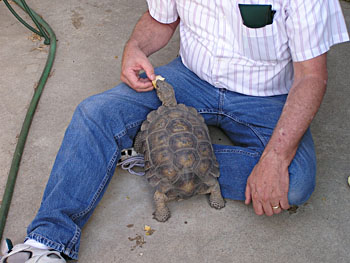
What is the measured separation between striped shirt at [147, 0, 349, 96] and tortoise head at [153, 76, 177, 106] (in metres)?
0.23

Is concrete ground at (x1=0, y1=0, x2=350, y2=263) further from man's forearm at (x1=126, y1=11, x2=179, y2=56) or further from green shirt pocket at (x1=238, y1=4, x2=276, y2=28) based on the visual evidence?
green shirt pocket at (x1=238, y1=4, x2=276, y2=28)

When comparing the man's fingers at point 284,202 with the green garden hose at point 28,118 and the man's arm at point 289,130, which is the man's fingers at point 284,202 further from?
the green garden hose at point 28,118

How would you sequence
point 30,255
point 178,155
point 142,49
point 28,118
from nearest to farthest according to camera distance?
point 30,255
point 178,155
point 142,49
point 28,118

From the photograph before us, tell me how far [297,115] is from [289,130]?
8 centimetres

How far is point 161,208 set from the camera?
7.08 ft

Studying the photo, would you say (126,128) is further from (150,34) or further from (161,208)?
(150,34)

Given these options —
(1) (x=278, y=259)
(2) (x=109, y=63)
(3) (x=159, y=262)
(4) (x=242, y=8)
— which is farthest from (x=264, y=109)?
(2) (x=109, y=63)

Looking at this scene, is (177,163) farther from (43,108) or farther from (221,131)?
(43,108)

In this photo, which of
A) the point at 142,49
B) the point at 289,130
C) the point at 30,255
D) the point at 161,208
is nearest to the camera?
the point at 30,255

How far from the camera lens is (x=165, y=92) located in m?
2.26

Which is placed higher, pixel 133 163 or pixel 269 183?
pixel 269 183

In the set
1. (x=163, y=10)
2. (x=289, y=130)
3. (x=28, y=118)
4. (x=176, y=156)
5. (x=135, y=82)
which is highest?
(x=163, y=10)

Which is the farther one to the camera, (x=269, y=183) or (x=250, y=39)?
(x=250, y=39)

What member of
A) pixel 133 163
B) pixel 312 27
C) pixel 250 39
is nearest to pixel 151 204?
pixel 133 163
